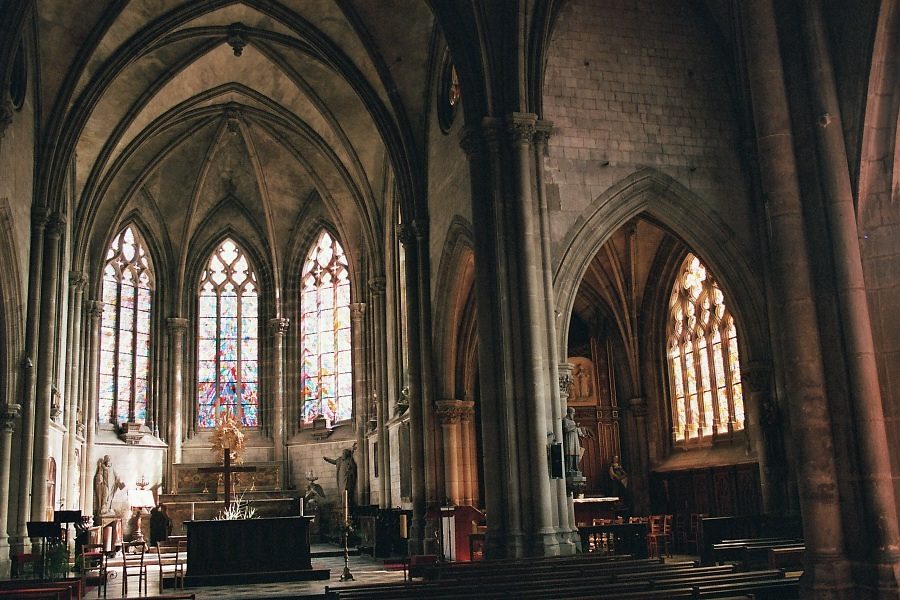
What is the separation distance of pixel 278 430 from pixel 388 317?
7.11 metres

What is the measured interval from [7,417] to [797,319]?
1617 cm

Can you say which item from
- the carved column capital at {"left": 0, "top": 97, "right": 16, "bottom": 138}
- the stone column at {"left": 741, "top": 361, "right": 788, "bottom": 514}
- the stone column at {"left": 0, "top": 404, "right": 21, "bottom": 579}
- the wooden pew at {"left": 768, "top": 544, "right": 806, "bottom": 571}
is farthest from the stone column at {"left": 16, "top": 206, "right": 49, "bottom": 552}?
the wooden pew at {"left": 768, "top": 544, "right": 806, "bottom": 571}

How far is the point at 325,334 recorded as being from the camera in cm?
3262

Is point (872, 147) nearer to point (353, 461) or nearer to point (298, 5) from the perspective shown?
point (298, 5)

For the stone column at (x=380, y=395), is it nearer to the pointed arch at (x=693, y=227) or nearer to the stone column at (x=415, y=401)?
the stone column at (x=415, y=401)

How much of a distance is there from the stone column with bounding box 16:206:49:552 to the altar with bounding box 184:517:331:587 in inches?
231

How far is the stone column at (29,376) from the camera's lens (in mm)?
20188

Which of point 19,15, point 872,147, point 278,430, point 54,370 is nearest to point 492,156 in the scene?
point 872,147

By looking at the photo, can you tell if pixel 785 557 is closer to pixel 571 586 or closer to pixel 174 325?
pixel 571 586

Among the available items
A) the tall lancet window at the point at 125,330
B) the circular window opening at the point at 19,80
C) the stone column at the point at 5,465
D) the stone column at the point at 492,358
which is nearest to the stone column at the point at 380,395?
the tall lancet window at the point at 125,330

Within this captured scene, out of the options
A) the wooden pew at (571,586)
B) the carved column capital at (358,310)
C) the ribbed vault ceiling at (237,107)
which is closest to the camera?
the wooden pew at (571,586)

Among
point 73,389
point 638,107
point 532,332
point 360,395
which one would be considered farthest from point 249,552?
point 360,395

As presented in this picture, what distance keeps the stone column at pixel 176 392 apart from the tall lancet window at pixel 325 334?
392 centimetres

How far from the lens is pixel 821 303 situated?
967 cm
